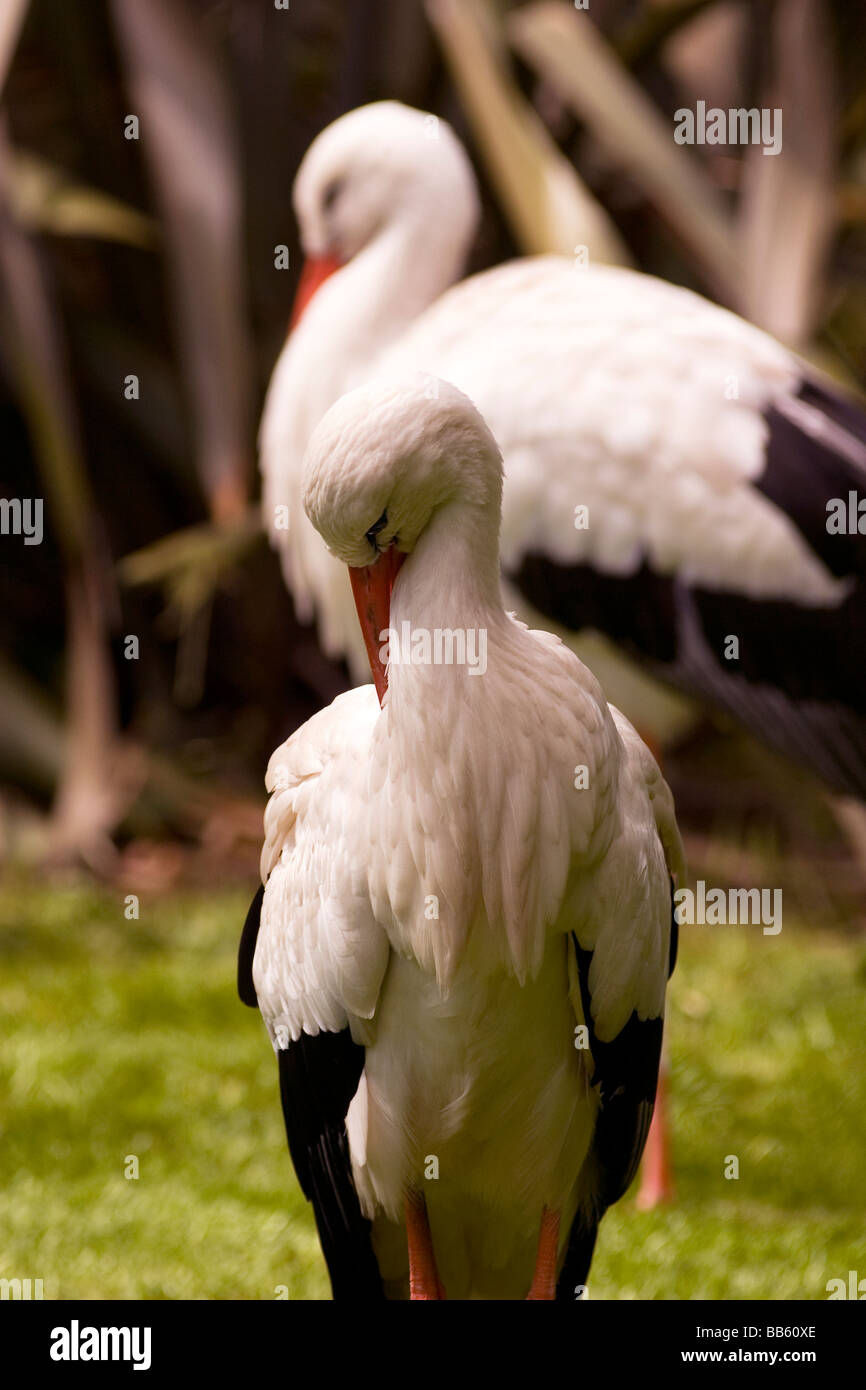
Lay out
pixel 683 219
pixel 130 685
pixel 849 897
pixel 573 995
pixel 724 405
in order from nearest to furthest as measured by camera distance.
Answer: pixel 573 995 < pixel 724 405 < pixel 683 219 < pixel 849 897 < pixel 130 685

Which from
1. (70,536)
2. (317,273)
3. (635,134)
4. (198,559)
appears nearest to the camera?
(317,273)

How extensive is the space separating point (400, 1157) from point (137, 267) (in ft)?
16.8

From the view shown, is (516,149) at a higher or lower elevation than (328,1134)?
higher

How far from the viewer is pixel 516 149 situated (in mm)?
5066

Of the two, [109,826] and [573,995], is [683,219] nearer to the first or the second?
[109,826]

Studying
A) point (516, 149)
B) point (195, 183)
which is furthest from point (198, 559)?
point (516, 149)

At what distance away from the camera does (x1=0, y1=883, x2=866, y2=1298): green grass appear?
3.44 metres

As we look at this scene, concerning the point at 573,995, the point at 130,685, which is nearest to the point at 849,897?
the point at 130,685

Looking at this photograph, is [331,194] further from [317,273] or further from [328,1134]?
[328,1134]

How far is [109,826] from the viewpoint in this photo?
6344mm

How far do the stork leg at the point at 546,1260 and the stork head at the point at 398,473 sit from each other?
35.9 inches

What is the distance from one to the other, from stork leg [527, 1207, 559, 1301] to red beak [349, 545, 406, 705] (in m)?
0.76

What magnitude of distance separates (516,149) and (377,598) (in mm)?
3034

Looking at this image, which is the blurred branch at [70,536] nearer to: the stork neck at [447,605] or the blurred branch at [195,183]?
the blurred branch at [195,183]
